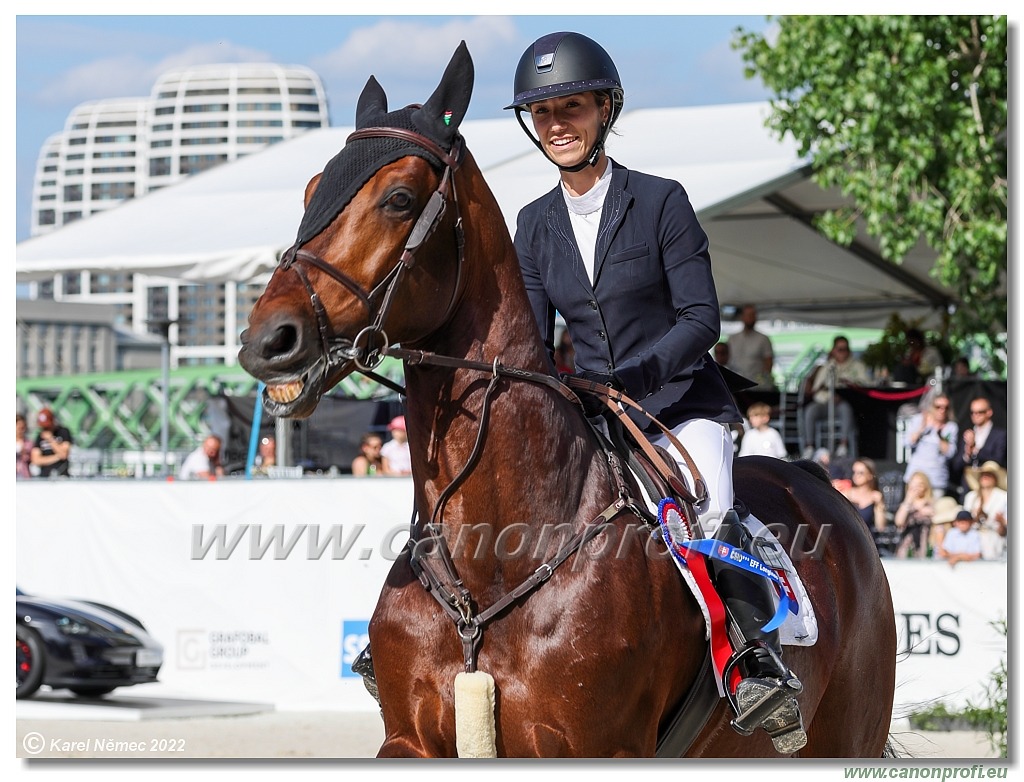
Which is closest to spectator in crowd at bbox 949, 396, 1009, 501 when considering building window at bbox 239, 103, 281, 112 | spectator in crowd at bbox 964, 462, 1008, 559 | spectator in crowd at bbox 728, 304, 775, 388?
spectator in crowd at bbox 964, 462, 1008, 559

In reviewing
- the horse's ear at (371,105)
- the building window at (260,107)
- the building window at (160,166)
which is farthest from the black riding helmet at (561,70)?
the building window at (160,166)

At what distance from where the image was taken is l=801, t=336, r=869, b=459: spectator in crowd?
41.9 feet

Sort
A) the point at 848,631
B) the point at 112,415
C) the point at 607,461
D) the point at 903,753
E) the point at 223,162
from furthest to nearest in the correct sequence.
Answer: the point at 112,415 < the point at 223,162 < the point at 903,753 < the point at 848,631 < the point at 607,461

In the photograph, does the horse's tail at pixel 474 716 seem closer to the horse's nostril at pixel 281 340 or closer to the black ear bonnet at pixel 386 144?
the horse's nostril at pixel 281 340

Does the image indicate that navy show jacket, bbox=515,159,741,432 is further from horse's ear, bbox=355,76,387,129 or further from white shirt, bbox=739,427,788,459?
white shirt, bbox=739,427,788,459

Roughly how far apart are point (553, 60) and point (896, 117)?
838cm

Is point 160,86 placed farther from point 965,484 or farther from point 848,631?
point 848,631

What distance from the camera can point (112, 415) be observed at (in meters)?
18.5

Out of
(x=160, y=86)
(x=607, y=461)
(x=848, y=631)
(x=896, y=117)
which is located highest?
(x=160, y=86)

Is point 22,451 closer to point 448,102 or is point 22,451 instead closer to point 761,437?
point 761,437

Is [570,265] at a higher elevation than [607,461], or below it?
higher

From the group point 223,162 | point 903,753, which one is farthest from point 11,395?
point 223,162

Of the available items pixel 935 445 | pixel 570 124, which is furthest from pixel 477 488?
pixel 935 445

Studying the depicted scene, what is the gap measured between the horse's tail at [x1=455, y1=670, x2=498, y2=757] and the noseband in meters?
0.87
